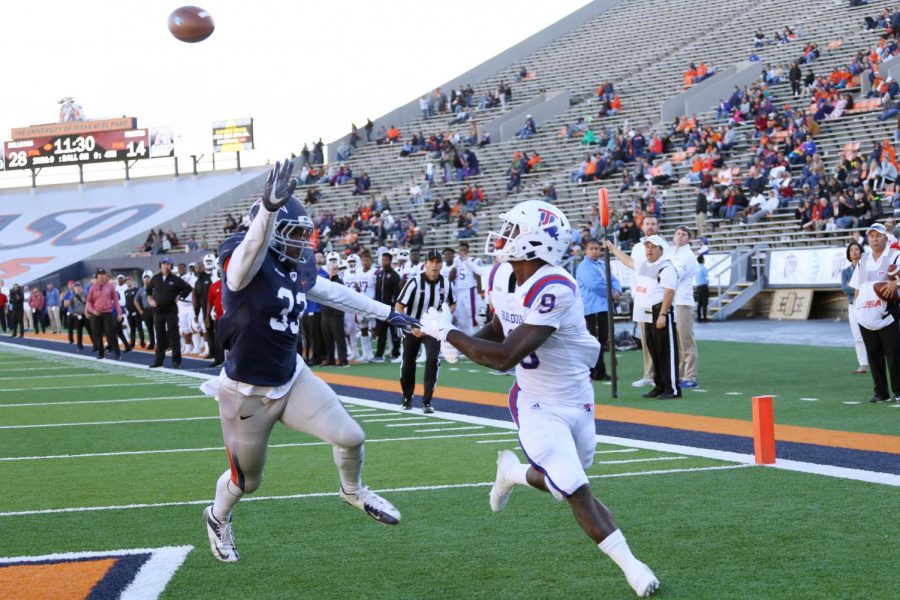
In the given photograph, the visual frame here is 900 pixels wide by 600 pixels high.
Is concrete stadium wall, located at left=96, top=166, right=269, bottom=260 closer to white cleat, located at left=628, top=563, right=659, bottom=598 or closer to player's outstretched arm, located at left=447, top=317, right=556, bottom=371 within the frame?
player's outstretched arm, located at left=447, top=317, right=556, bottom=371

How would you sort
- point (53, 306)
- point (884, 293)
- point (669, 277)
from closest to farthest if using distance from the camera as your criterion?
point (884, 293), point (669, 277), point (53, 306)

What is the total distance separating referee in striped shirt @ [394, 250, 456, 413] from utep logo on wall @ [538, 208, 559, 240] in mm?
7062

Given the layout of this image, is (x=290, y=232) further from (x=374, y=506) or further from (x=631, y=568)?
(x=631, y=568)

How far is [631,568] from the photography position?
4789 millimetres

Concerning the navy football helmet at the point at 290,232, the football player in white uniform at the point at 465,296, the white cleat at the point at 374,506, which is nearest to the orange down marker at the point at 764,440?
the white cleat at the point at 374,506

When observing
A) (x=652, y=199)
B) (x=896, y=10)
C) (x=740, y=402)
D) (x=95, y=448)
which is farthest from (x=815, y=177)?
(x=95, y=448)

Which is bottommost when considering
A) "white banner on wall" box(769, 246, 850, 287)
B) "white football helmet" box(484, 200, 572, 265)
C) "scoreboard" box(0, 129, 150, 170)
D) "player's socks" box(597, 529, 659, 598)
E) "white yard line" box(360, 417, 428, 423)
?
"white yard line" box(360, 417, 428, 423)

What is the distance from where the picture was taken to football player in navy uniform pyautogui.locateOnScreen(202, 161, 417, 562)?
18.0 feet

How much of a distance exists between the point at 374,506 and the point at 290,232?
1.43m

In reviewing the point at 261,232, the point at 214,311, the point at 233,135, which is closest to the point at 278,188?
the point at 261,232

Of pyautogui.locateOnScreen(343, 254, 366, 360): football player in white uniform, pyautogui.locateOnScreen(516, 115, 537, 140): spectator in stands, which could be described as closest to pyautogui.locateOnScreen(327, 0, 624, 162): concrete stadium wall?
pyautogui.locateOnScreen(516, 115, 537, 140): spectator in stands

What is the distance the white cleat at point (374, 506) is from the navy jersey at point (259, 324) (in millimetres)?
724

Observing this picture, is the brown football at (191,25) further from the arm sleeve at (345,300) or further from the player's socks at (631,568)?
the player's socks at (631,568)

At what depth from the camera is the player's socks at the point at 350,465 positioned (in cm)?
577
